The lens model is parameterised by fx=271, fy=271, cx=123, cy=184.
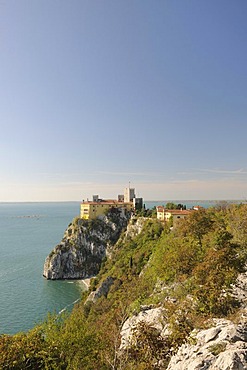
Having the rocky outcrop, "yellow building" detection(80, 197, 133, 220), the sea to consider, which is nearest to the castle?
"yellow building" detection(80, 197, 133, 220)

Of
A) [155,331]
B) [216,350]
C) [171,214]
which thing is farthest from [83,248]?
[216,350]

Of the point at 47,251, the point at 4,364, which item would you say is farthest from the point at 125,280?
the point at 47,251

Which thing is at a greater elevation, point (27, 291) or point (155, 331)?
point (155, 331)

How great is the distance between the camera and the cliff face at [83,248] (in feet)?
231

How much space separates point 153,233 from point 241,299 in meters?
40.5

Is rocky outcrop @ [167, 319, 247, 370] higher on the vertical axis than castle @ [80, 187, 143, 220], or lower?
lower

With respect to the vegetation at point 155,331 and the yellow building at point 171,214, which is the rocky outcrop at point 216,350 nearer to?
the vegetation at point 155,331

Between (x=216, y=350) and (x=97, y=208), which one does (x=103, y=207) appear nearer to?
(x=97, y=208)

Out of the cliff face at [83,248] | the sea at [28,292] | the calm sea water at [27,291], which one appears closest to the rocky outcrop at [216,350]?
the sea at [28,292]

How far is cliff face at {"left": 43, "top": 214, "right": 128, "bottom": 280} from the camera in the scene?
7038 cm

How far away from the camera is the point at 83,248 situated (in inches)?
2977

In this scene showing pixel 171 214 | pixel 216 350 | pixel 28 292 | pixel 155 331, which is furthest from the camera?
pixel 171 214

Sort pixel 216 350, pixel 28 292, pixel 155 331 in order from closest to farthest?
pixel 216 350 → pixel 155 331 → pixel 28 292

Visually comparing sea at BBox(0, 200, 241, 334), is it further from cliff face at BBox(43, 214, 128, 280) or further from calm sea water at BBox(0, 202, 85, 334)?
cliff face at BBox(43, 214, 128, 280)
